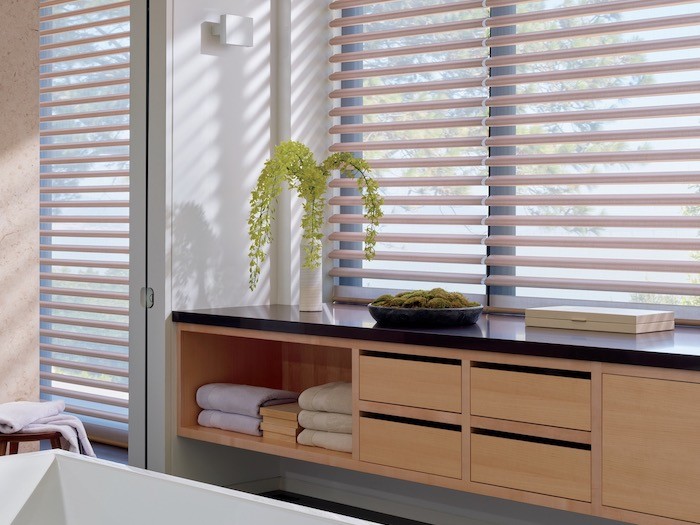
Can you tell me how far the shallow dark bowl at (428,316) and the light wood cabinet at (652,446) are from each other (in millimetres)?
601

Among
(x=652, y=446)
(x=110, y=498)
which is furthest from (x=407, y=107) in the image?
(x=110, y=498)

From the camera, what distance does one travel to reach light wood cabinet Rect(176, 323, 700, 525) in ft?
7.27

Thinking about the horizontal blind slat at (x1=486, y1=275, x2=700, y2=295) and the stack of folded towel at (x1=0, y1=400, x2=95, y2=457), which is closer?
the horizontal blind slat at (x1=486, y1=275, x2=700, y2=295)

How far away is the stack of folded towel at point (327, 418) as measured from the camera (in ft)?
9.78

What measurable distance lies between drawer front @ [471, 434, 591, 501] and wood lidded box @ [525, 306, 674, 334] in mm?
373

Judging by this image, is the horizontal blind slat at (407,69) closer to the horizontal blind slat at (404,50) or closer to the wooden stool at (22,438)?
the horizontal blind slat at (404,50)

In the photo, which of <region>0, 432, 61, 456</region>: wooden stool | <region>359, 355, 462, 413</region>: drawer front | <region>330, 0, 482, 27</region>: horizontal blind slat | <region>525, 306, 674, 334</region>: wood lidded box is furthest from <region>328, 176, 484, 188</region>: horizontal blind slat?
<region>0, 432, 61, 456</region>: wooden stool

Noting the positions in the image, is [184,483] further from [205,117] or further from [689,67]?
[205,117]

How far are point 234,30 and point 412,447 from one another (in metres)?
1.68

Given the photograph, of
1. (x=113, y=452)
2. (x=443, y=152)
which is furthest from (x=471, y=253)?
(x=113, y=452)

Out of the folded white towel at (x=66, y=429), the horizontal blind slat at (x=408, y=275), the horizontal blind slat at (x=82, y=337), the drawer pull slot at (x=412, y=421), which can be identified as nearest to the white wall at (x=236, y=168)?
the horizontal blind slat at (x=408, y=275)

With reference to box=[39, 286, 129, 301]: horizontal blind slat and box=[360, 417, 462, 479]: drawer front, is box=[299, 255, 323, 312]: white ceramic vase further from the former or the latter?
box=[39, 286, 129, 301]: horizontal blind slat

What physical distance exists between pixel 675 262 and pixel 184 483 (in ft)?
7.36

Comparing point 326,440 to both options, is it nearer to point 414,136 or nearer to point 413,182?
point 413,182
